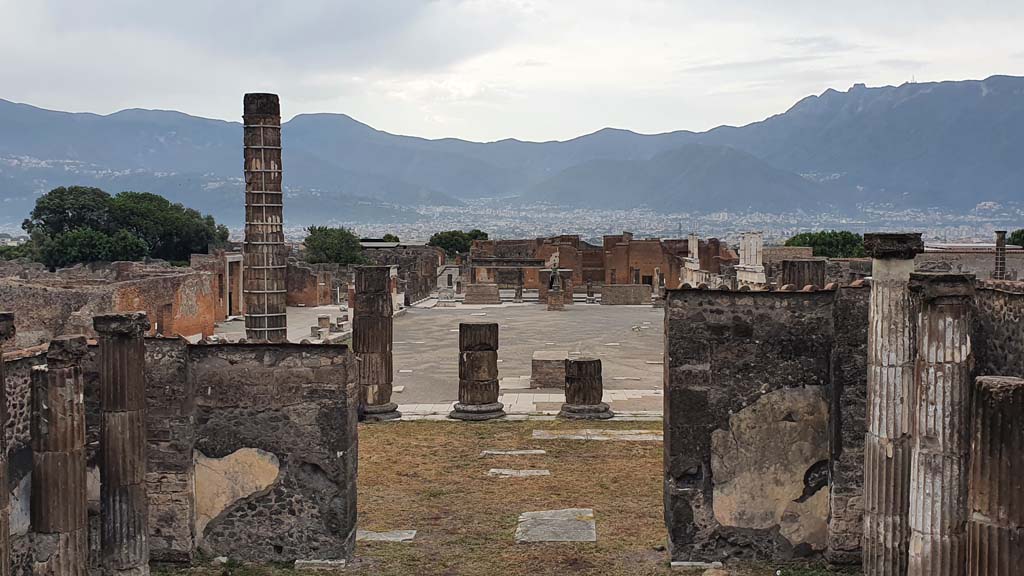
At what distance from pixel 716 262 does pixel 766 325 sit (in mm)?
57583

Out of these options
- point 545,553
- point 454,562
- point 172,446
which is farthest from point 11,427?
point 545,553

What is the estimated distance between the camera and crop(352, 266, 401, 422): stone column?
19.8 meters

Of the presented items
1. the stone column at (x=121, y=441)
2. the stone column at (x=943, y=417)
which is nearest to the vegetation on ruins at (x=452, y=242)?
the stone column at (x=121, y=441)

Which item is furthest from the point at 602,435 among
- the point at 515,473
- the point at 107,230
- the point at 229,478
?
the point at 107,230

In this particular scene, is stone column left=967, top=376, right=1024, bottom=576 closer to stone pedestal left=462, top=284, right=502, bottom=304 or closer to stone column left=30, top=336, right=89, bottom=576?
stone column left=30, top=336, right=89, bottom=576

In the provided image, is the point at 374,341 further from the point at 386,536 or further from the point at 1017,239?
the point at 1017,239

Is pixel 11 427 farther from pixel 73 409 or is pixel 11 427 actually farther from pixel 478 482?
pixel 478 482

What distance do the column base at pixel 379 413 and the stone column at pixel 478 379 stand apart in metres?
1.16

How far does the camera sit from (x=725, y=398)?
1066 centimetres

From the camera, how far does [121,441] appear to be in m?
9.45

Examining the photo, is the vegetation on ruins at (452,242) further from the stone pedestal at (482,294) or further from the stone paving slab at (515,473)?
the stone paving slab at (515,473)

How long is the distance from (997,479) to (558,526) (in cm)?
606

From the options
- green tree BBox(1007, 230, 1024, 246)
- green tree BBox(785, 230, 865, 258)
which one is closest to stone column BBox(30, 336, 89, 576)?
green tree BBox(785, 230, 865, 258)

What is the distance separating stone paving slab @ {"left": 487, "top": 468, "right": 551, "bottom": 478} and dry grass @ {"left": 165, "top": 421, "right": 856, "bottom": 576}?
16 centimetres
